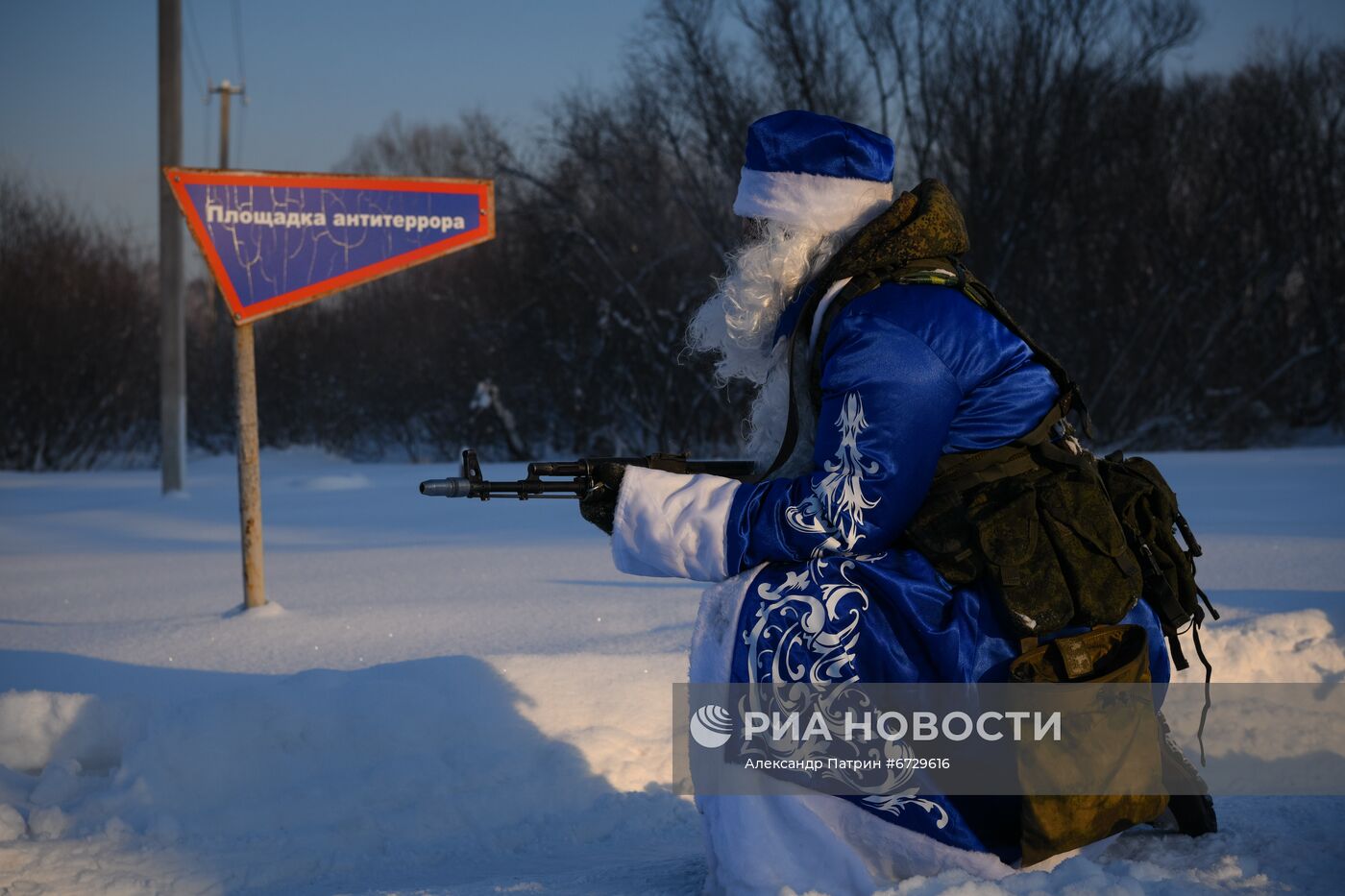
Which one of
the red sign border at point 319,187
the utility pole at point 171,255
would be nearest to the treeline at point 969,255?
the utility pole at point 171,255

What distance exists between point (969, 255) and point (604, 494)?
1544cm

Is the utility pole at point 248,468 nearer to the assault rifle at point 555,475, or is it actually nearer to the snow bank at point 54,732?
the snow bank at point 54,732

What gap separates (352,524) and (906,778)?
8.12 m

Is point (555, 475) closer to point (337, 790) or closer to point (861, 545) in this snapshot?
point (861, 545)

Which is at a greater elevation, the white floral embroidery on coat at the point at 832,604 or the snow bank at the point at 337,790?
the white floral embroidery on coat at the point at 832,604

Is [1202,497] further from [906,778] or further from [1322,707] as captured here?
[906,778]

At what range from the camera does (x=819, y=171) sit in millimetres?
2434

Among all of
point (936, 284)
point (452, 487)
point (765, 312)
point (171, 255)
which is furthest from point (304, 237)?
point (171, 255)

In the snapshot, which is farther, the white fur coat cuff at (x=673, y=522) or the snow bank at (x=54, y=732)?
the snow bank at (x=54, y=732)

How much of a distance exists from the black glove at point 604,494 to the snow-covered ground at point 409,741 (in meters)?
0.76

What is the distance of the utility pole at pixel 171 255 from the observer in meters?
11.7

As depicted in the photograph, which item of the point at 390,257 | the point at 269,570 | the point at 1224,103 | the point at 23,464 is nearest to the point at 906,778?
the point at 390,257

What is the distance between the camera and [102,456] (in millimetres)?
21703

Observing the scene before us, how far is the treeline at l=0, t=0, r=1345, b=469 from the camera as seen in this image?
1720cm
